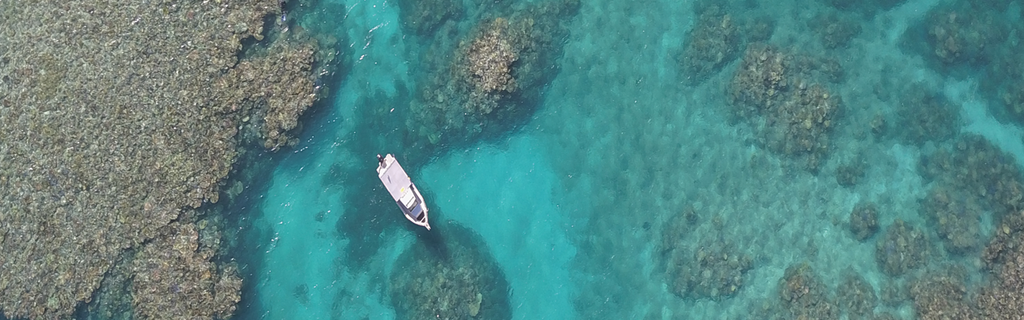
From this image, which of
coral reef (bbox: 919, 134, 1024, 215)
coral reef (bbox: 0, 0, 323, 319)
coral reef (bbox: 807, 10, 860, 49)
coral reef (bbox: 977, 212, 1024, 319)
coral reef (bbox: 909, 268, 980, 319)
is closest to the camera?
coral reef (bbox: 977, 212, 1024, 319)

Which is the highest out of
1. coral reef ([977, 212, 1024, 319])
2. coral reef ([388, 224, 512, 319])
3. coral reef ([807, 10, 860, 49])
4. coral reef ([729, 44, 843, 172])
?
coral reef ([807, 10, 860, 49])

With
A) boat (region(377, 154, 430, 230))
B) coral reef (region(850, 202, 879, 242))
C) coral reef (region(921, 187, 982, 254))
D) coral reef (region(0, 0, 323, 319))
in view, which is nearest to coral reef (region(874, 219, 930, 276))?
coral reef (region(850, 202, 879, 242))

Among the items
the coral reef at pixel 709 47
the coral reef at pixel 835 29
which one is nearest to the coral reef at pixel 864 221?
the coral reef at pixel 835 29

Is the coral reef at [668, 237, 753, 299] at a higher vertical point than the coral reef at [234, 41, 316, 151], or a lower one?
lower

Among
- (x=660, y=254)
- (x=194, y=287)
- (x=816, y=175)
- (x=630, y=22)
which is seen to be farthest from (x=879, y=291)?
(x=194, y=287)

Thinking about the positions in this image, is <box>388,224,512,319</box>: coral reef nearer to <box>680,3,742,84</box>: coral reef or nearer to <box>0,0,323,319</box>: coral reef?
<box>0,0,323,319</box>: coral reef

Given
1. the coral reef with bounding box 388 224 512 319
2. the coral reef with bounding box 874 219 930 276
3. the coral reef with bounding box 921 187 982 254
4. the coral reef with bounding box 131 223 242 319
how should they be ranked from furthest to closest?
the coral reef with bounding box 388 224 512 319
the coral reef with bounding box 874 219 930 276
the coral reef with bounding box 921 187 982 254
the coral reef with bounding box 131 223 242 319

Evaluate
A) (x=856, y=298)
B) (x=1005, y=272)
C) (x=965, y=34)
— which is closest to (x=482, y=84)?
(x=856, y=298)
